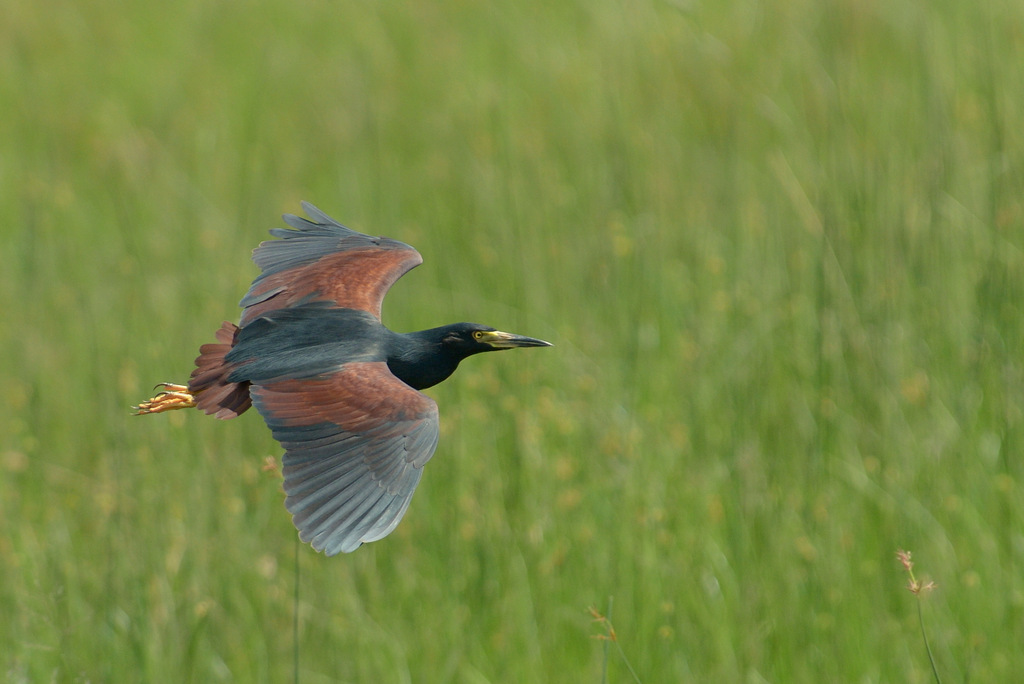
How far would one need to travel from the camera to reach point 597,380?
185 inches

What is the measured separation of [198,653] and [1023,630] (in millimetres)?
2617

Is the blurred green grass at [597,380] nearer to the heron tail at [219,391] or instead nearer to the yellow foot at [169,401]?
the yellow foot at [169,401]

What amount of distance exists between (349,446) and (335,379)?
0.23m

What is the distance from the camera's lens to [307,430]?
2730mm

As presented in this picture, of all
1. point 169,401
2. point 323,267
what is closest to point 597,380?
point 323,267

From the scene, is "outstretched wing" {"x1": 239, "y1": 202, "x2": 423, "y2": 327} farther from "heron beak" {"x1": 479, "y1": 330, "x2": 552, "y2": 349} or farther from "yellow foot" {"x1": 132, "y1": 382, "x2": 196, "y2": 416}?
"heron beak" {"x1": 479, "y1": 330, "x2": 552, "y2": 349}

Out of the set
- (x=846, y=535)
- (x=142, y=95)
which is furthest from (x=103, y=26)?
(x=846, y=535)

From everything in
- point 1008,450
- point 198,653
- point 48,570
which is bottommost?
point 198,653

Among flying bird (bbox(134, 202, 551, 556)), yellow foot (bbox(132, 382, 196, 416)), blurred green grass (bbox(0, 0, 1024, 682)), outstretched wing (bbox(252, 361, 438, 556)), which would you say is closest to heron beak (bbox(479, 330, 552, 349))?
flying bird (bbox(134, 202, 551, 556))

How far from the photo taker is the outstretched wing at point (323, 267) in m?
3.52

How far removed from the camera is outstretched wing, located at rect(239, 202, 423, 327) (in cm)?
352

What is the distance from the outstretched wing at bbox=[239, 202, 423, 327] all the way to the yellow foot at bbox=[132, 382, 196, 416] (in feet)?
0.88

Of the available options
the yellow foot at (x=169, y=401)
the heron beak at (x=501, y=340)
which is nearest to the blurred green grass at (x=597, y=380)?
the yellow foot at (x=169, y=401)

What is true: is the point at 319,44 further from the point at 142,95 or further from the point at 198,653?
the point at 198,653
